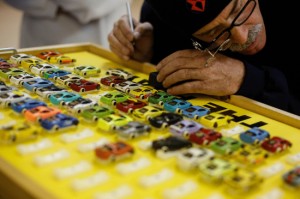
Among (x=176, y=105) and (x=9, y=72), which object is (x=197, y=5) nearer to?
(x=176, y=105)

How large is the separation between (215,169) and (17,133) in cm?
28

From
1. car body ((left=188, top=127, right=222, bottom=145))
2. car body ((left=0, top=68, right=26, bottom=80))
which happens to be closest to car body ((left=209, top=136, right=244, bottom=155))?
car body ((left=188, top=127, right=222, bottom=145))

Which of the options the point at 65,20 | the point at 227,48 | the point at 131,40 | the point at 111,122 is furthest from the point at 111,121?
the point at 65,20

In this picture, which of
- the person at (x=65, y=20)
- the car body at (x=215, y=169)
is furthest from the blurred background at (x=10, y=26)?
the car body at (x=215, y=169)

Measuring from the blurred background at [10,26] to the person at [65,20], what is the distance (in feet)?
2.81

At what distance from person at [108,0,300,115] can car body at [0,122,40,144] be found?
1.05 feet

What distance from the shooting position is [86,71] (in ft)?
3.00

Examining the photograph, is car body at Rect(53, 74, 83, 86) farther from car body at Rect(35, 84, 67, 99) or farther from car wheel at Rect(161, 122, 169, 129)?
car wheel at Rect(161, 122, 169, 129)

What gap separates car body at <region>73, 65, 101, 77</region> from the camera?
91 cm

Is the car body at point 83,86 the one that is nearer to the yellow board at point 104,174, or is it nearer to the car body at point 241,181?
the yellow board at point 104,174

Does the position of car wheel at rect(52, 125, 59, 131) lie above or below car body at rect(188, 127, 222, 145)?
below

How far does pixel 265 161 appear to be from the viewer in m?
0.61

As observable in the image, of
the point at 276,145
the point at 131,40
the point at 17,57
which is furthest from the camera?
the point at 131,40

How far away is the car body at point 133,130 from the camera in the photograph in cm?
64
